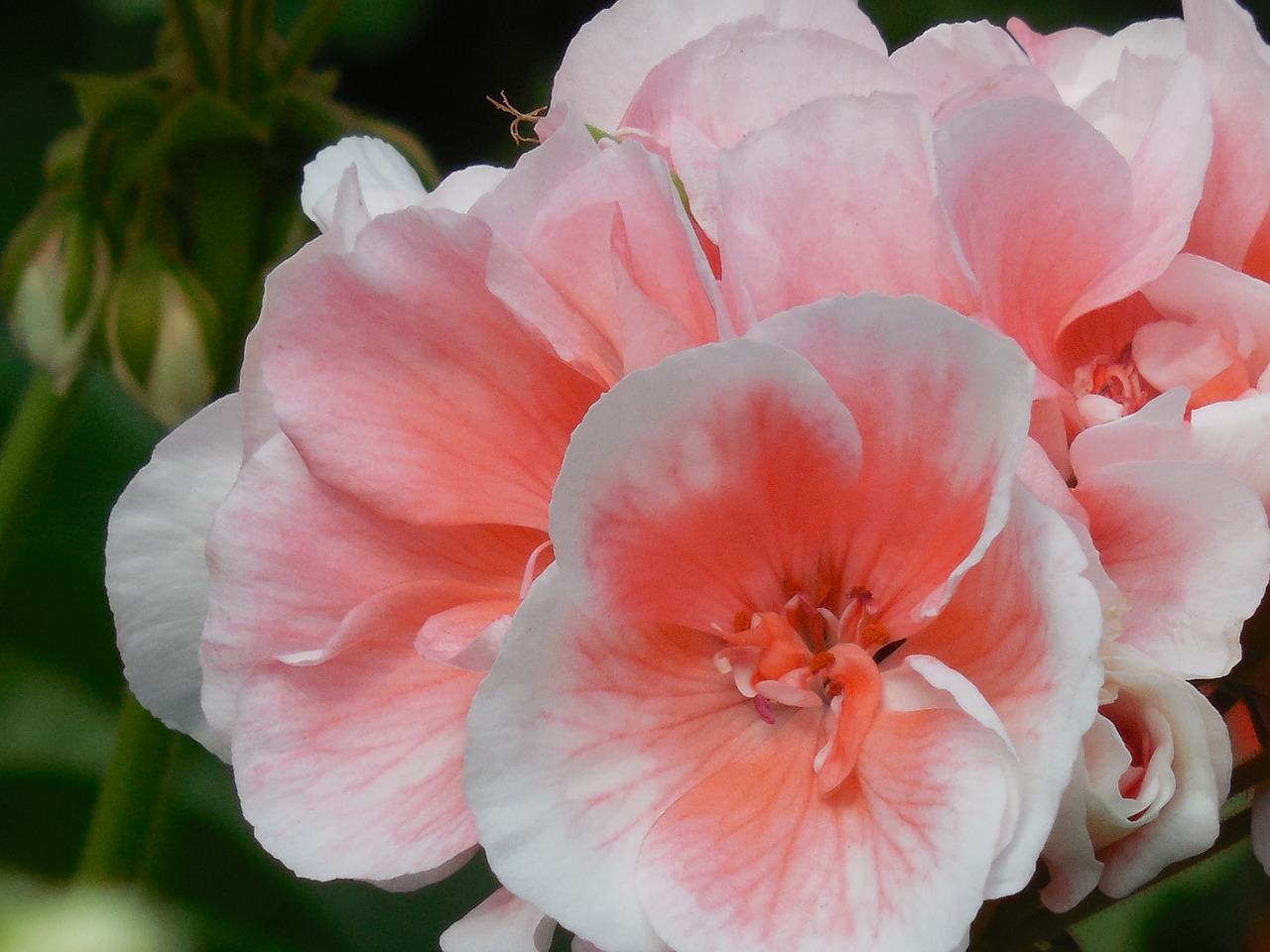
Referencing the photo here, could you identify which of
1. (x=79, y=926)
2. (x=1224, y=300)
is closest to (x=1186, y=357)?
(x=1224, y=300)

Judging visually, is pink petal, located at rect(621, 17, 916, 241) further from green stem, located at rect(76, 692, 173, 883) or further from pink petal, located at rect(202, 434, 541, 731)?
green stem, located at rect(76, 692, 173, 883)

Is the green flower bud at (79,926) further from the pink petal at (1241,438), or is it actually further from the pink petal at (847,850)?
the pink petal at (1241,438)

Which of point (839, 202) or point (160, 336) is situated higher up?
point (839, 202)

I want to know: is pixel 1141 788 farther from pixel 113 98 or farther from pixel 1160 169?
pixel 113 98

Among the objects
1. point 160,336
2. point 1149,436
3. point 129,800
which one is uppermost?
point 1149,436

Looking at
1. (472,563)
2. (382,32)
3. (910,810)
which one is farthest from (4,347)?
(910,810)

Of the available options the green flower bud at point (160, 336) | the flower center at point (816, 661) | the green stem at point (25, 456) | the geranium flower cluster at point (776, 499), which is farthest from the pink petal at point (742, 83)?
the green stem at point (25, 456)

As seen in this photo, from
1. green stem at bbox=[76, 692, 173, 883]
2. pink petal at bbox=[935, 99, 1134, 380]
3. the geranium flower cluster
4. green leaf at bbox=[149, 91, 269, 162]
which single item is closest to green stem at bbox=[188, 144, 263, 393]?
green leaf at bbox=[149, 91, 269, 162]

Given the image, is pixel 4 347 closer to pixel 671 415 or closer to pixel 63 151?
pixel 63 151
